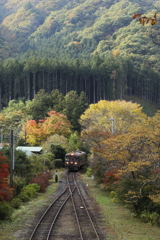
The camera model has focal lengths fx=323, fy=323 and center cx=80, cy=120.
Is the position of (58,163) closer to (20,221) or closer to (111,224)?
(20,221)

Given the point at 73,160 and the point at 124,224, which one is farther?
A: the point at 73,160

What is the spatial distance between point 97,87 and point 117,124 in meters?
51.2

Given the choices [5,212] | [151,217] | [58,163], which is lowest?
[151,217]

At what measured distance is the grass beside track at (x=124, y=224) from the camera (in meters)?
16.8

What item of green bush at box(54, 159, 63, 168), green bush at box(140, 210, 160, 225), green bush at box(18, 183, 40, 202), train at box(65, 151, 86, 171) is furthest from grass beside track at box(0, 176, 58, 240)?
green bush at box(54, 159, 63, 168)

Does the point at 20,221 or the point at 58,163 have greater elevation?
the point at 58,163

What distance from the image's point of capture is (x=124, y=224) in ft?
64.1

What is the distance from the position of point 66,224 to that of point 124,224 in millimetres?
3505

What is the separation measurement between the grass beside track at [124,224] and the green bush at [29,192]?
20.8ft

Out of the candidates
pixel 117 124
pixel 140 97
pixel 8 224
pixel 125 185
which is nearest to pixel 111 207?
pixel 125 185

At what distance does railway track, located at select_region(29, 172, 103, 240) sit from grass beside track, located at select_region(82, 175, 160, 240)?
1299mm

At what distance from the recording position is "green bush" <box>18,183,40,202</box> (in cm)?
2828

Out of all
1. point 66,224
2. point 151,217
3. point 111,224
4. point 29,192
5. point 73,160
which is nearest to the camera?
point 151,217

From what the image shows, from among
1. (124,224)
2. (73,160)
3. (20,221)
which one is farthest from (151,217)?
(73,160)
